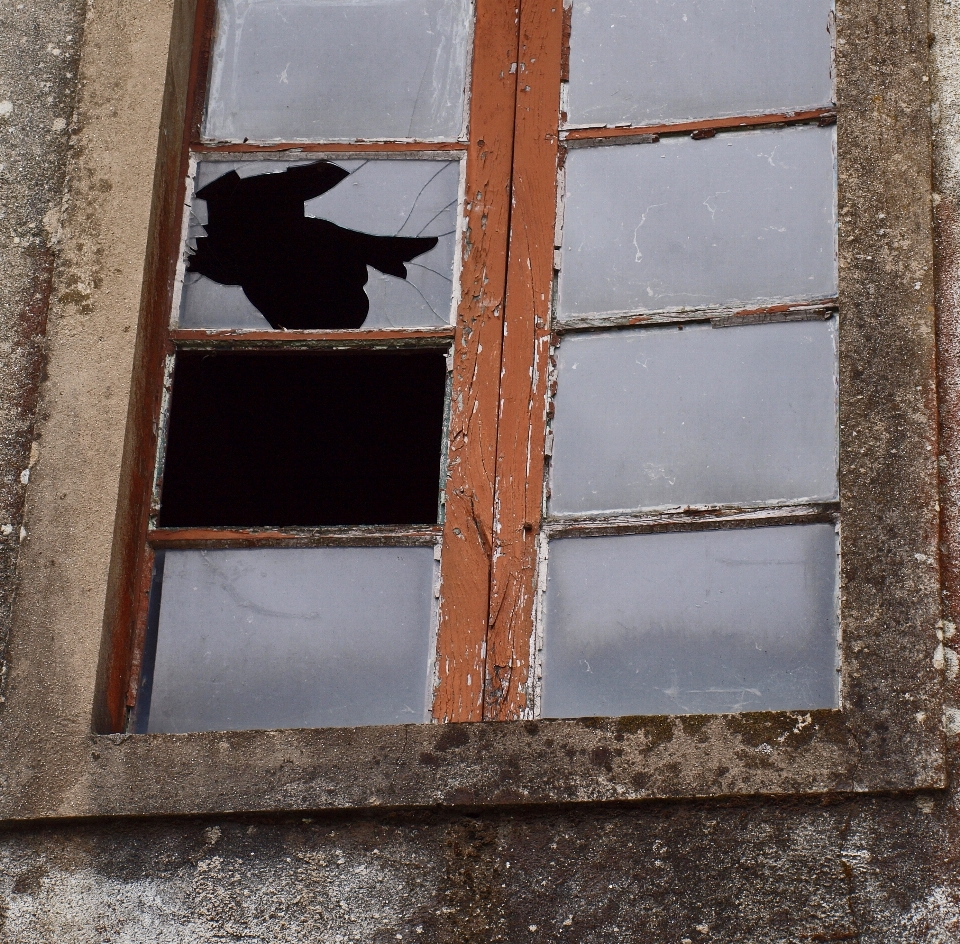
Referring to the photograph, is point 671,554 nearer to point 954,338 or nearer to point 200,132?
point 954,338

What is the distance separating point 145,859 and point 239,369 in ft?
3.39

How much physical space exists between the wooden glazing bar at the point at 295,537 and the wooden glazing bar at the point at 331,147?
2.92 feet

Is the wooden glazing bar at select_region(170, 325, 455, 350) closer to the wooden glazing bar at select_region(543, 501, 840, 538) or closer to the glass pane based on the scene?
the glass pane

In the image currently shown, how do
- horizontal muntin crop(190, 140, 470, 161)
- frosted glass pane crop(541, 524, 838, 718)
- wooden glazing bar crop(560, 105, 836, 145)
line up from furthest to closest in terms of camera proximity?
horizontal muntin crop(190, 140, 470, 161)
wooden glazing bar crop(560, 105, 836, 145)
frosted glass pane crop(541, 524, 838, 718)

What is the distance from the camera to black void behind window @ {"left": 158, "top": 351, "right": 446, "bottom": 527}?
116 inches

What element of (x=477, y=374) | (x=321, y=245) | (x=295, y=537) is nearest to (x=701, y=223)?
(x=477, y=374)

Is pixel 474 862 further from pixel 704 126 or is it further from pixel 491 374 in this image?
pixel 704 126

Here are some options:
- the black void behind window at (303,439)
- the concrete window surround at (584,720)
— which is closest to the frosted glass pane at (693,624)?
the concrete window surround at (584,720)

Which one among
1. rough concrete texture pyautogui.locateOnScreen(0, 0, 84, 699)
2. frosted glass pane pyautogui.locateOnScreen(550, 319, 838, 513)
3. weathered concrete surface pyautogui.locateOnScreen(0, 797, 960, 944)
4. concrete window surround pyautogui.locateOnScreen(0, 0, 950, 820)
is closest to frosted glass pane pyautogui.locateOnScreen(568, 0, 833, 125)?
concrete window surround pyautogui.locateOnScreen(0, 0, 950, 820)

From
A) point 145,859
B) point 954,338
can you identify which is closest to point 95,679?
point 145,859

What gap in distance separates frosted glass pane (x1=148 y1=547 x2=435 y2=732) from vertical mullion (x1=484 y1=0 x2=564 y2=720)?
0.14 m

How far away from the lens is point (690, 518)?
2.79m

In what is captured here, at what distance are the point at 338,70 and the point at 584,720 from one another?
1.66 meters

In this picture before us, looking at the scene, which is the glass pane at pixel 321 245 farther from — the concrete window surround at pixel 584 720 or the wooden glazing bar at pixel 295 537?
the wooden glazing bar at pixel 295 537
